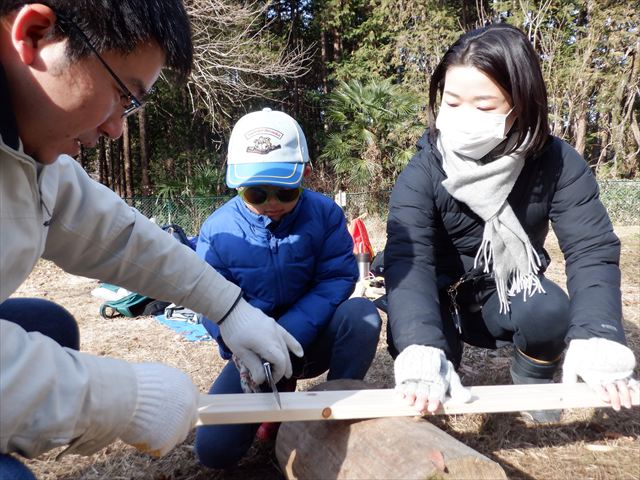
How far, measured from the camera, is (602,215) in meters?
→ 2.05

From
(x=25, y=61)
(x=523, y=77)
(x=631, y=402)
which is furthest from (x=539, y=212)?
(x=25, y=61)

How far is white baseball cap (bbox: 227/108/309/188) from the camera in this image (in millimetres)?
2004

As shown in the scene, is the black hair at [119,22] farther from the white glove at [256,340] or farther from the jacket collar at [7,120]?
the white glove at [256,340]

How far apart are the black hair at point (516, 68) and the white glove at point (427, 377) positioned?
3.07 ft

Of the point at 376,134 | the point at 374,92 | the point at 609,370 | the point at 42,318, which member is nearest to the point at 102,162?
the point at 376,134

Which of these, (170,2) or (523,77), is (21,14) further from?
(523,77)

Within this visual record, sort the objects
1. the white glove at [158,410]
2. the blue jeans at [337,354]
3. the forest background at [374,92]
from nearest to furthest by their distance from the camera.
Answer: the white glove at [158,410]
the blue jeans at [337,354]
the forest background at [374,92]

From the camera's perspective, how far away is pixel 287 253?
2.16m

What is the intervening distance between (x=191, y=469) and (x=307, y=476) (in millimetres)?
686

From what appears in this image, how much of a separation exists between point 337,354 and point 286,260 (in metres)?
0.45

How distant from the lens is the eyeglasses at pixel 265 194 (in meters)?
2.05

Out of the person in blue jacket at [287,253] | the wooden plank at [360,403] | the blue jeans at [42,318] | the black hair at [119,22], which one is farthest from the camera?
the person in blue jacket at [287,253]

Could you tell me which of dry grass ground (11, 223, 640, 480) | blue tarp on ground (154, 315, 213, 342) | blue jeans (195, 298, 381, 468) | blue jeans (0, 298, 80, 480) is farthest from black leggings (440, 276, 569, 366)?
blue tarp on ground (154, 315, 213, 342)

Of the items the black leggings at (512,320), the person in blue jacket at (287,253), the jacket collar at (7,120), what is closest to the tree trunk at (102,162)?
the person in blue jacket at (287,253)
